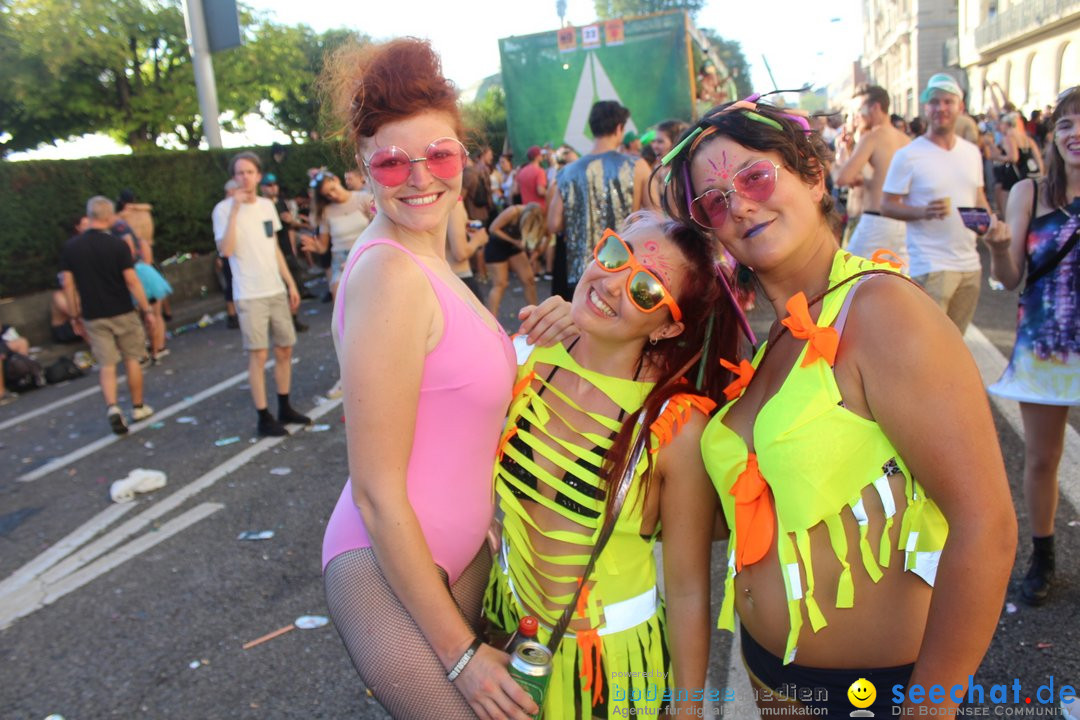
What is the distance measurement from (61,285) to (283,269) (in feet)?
17.0

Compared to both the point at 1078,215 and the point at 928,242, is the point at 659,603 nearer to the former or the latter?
the point at 1078,215

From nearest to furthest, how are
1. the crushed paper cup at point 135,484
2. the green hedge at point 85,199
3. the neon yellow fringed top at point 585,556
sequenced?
the neon yellow fringed top at point 585,556, the crushed paper cup at point 135,484, the green hedge at point 85,199

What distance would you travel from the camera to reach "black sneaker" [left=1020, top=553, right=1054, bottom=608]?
312cm

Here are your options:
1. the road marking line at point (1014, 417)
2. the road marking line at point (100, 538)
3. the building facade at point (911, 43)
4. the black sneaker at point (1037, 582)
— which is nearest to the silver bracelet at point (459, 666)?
the road marking line at point (1014, 417)

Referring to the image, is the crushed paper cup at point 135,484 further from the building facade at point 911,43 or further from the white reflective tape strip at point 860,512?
the building facade at point 911,43

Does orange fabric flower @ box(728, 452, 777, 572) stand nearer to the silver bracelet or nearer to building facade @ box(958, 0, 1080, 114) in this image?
the silver bracelet

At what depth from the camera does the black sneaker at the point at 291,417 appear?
638 centimetres

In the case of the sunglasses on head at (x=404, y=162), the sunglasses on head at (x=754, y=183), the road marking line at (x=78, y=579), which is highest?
the sunglasses on head at (x=404, y=162)

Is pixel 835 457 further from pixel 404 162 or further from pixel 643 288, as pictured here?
pixel 404 162

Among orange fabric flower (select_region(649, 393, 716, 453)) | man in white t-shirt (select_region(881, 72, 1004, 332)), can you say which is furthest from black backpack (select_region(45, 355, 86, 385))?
orange fabric flower (select_region(649, 393, 716, 453))

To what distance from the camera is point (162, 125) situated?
23719 millimetres

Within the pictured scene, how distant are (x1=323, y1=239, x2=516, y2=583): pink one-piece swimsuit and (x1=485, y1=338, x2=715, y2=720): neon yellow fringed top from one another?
10 cm

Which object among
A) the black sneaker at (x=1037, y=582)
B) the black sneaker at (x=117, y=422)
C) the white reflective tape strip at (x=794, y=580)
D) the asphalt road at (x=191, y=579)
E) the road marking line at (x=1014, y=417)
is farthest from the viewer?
the black sneaker at (x=117, y=422)

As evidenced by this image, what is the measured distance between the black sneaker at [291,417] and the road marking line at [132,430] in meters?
1.43
